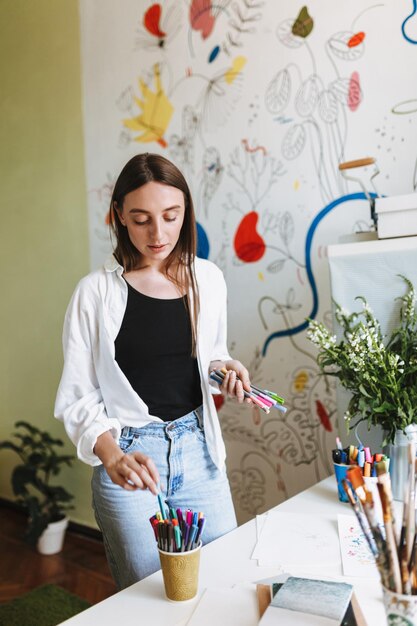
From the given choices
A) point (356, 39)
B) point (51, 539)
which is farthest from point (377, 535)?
point (51, 539)

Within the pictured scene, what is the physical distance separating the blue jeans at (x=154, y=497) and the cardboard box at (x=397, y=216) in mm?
691

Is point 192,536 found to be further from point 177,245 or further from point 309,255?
point 309,255

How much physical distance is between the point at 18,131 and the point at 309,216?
199cm

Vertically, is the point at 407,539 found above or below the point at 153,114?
below

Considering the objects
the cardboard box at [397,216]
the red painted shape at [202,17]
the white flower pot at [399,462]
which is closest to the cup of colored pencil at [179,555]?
the white flower pot at [399,462]

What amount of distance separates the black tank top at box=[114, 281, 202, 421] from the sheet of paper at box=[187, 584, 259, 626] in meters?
0.46

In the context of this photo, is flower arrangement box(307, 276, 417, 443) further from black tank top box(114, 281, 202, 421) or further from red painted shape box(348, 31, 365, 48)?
red painted shape box(348, 31, 365, 48)

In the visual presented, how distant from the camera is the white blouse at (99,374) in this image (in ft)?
4.38

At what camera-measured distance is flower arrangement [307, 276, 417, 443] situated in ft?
4.75

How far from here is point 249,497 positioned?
2.36 meters

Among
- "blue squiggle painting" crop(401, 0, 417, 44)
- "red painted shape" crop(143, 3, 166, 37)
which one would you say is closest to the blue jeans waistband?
"blue squiggle painting" crop(401, 0, 417, 44)

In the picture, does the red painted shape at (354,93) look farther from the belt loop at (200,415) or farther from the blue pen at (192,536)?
the blue pen at (192,536)

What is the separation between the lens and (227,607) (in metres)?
0.99

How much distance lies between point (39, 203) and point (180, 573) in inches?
102
